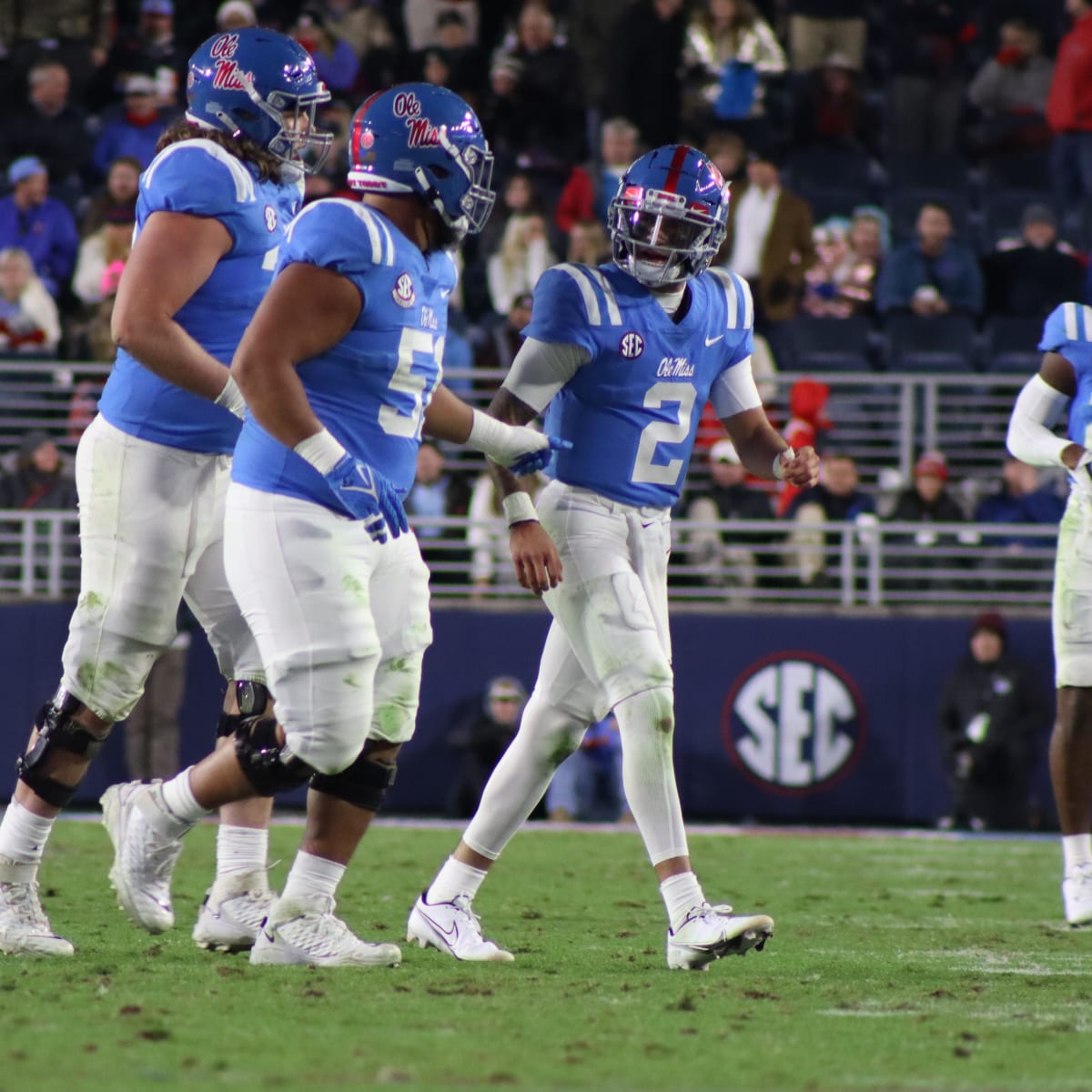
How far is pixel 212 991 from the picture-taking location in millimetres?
4277

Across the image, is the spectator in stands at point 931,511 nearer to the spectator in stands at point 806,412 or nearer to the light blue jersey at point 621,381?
the spectator in stands at point 806,412

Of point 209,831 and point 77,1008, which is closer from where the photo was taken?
point 77,1008

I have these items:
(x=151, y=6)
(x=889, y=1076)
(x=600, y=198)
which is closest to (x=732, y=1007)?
(x=889, y=1076)

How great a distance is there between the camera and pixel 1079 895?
20.5ft

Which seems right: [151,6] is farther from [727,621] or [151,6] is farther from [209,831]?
[209,831]

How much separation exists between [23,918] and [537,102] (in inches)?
411

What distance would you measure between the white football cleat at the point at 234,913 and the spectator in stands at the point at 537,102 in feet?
32.4

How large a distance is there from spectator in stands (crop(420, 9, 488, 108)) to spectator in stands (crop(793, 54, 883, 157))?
233 centimetres

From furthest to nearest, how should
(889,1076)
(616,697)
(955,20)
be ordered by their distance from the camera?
(955,20) < (616,697) < (889,1076)

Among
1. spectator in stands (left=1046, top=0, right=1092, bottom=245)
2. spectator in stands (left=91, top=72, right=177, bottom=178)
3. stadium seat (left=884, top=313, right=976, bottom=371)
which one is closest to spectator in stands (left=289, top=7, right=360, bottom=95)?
spectator in stands (left=91, top=72, right=177, bottom=178)

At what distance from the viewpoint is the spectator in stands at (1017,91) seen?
15.1m

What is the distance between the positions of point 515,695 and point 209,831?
7.20ft

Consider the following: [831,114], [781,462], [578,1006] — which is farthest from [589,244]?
[578,1006]

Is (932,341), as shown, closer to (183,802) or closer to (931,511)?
(931,511)
